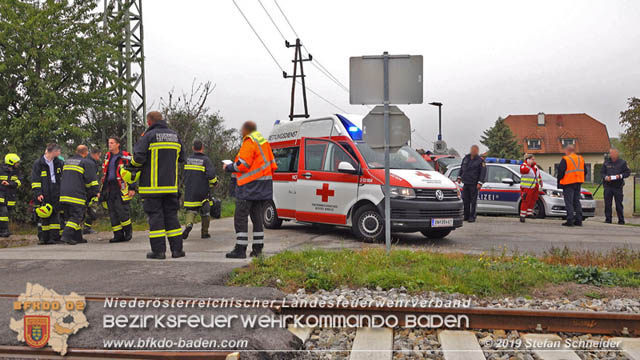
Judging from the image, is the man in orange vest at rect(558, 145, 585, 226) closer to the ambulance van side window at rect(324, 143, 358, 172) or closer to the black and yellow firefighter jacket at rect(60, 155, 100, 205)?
the ambulance van side window at rect(324, 143, 358, 172)

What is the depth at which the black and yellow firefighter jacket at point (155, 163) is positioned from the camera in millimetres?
6961

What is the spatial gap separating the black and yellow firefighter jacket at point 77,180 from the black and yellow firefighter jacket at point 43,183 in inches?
22.9

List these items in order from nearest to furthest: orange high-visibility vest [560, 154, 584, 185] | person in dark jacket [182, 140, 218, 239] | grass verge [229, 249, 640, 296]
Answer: grass verge [229, 249, 640, 296]
person in dark jacket [182, 140, 218, 239]
orange high-visibility vest [560, 154, 584, 185]

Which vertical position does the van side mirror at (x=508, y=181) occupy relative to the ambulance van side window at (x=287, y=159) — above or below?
below

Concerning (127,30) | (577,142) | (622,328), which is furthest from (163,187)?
(577,142)

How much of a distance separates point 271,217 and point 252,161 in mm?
4907

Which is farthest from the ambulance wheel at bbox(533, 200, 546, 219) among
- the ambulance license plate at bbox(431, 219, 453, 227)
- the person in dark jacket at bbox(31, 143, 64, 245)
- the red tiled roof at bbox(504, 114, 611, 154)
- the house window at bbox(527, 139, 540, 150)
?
the house window at bbox(527, 139, 540, 150)

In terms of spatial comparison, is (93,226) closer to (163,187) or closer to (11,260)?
(11,260)

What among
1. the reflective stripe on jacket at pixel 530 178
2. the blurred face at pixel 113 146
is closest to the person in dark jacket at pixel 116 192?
the blurred face at pixel 113 146

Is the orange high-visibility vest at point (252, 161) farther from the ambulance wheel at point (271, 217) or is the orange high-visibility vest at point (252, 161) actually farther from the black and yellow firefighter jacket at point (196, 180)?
the ambulance wheel at point (271, 217)

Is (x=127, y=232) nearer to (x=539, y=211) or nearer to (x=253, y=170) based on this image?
(x=253, y=170)

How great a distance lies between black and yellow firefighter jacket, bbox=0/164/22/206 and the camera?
10836 millimetres

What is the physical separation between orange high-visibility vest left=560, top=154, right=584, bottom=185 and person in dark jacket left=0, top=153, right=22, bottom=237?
12.7m

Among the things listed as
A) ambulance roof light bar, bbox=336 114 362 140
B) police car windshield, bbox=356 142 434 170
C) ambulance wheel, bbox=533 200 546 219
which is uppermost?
ambulance roof light bar, bbox=336 114 362 140
